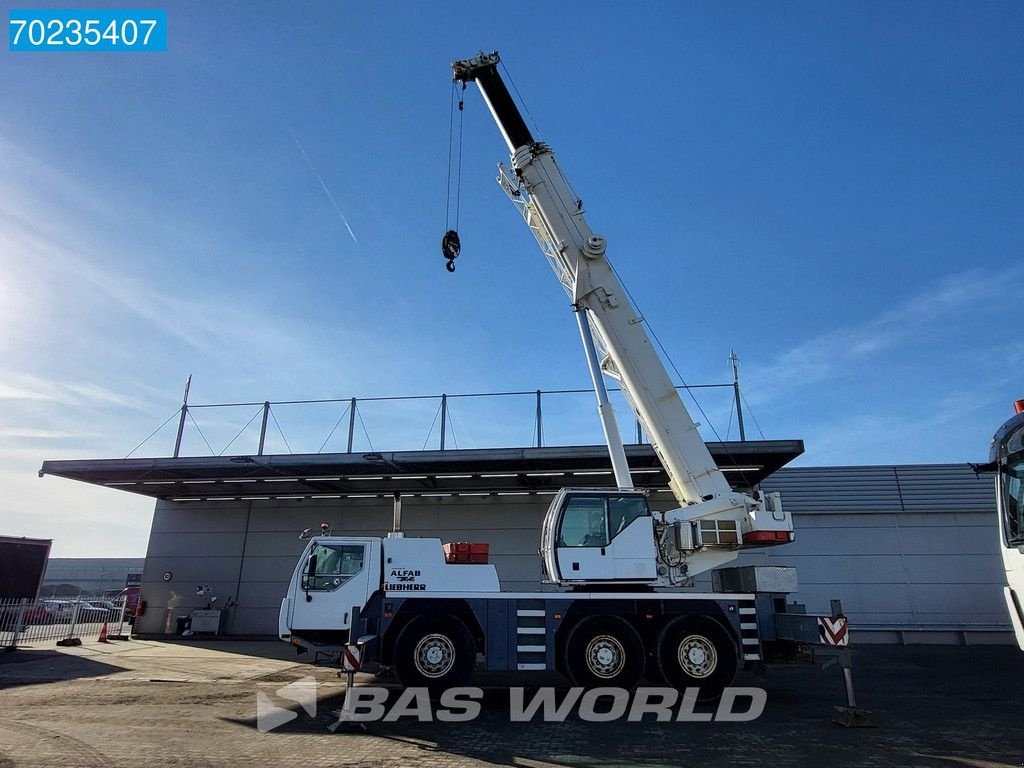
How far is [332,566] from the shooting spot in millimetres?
11398

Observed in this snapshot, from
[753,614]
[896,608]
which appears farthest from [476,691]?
[896,608]

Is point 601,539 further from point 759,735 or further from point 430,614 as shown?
point 759,735

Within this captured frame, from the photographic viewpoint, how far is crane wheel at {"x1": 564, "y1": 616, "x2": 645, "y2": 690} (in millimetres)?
10164

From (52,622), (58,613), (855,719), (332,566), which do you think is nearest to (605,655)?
(855,719)

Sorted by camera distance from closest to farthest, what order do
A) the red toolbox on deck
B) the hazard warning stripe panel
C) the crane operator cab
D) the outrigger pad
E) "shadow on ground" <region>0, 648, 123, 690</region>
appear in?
1. the outrigger pad
2. the hazard warning stripe panel
3. the crane operator cab
4. the red toolbox on deck
5. "shadow on ground" <region>0, 648, 123, 690</region>

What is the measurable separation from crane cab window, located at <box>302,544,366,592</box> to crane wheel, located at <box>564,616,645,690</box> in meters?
4.15

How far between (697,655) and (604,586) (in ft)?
6.03

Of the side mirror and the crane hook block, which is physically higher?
the crane hook block

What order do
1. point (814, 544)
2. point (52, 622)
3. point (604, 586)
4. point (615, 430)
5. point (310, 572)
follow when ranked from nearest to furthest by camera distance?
point (604, 586)
point (310, 572)
point (615, 430)
point (814, 544)
point (52, 622)

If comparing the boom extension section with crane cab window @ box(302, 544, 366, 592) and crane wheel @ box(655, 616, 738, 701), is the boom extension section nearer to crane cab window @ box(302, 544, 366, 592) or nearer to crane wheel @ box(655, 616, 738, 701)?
crane wheel @ box(655, 616, 738, 701)

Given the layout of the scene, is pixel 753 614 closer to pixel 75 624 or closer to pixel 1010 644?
pixel 1010 644

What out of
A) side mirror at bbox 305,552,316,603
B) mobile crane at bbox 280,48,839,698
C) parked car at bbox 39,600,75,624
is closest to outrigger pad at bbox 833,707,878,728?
mobile crane at bbox 280,48,839,698

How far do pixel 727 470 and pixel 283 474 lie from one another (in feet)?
45.8

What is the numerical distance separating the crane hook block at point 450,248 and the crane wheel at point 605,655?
25.4 ft
